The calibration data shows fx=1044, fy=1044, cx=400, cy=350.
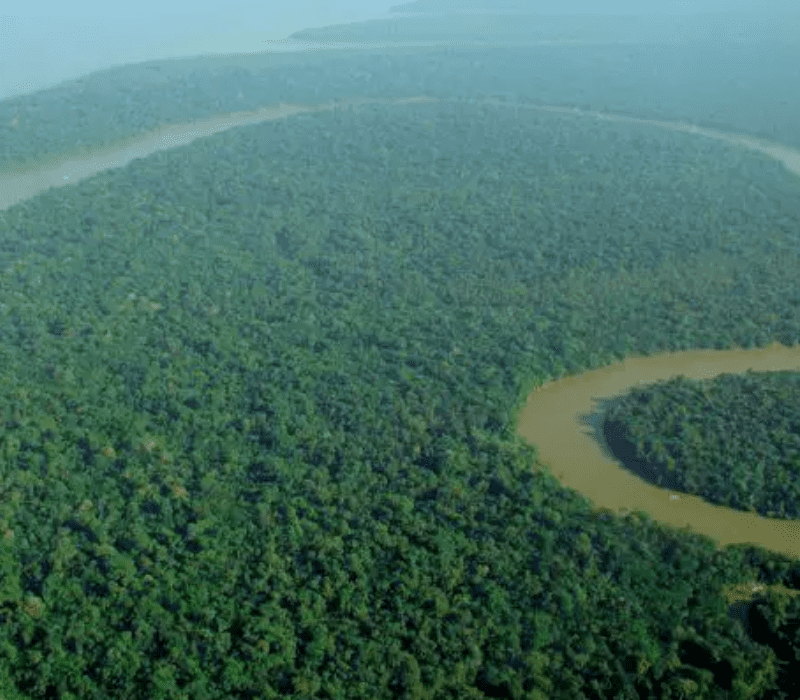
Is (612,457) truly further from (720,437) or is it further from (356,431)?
(356,431)

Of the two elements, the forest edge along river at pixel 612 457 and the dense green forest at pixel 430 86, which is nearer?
the forest edge along river at pixel 612 457

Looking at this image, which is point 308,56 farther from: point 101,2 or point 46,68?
point 101,2

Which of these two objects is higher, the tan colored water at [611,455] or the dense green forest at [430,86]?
the dense green forest at [430,86]

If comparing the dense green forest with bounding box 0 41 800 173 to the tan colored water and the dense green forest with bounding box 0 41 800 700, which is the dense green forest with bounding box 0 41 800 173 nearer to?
the dense green forest with bounding box 0 41 800 700

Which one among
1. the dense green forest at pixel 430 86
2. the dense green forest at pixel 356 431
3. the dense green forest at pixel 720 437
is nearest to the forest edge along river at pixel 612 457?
the dense green forest at pixel 720 437

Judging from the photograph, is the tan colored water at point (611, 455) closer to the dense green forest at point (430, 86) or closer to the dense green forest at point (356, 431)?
the dense green forest at point (356, 431)

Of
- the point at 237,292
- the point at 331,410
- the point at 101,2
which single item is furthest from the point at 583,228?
the point at 101,2
